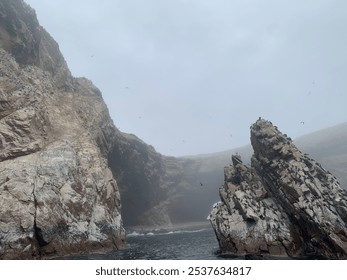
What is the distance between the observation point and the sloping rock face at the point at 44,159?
4047 centimetres

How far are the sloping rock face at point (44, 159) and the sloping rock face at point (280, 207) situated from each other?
19.0 meters

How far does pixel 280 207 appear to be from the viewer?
4162 centimetres

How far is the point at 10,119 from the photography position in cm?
4903

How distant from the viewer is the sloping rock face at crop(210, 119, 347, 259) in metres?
34.4

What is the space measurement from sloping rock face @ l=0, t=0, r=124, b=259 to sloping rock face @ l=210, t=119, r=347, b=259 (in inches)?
747

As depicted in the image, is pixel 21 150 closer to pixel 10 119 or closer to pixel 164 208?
pixel 10 119

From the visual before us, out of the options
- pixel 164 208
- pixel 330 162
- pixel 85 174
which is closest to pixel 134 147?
pixel 164 208

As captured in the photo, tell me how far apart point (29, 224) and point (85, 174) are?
1345 centimetres

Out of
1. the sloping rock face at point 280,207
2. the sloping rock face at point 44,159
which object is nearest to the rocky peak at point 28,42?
the sloping rock face at point 44,159

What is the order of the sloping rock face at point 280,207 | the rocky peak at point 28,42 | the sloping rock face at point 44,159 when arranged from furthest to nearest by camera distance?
the rocky peak at point 28,42, the sloping rock face at point 44,159, the sloping rock face at point 280,207

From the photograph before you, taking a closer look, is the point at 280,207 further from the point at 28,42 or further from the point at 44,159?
the point at 28,42

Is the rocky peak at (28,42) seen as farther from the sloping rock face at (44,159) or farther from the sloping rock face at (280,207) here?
the sloping rock face at (280,207)

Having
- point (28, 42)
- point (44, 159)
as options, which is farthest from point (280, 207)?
point (28, 42)

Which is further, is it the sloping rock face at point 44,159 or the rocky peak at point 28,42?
the rocky peak at point 28,42
